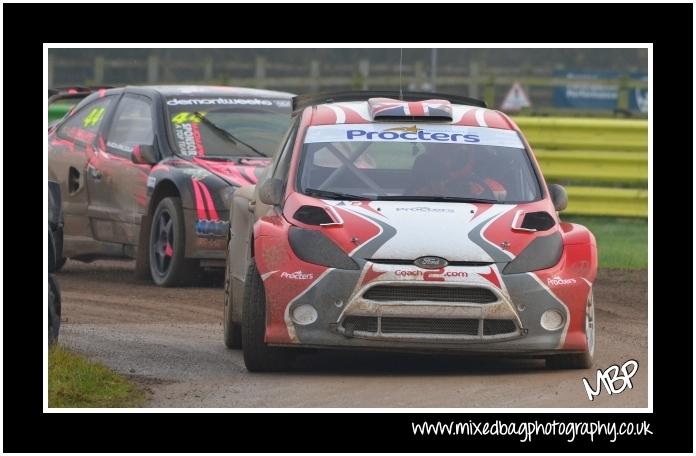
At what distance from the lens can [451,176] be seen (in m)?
9.38

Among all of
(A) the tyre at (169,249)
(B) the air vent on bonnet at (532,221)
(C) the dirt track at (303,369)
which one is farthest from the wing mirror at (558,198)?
(A) the tyre at (169,249)

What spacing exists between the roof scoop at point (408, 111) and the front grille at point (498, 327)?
5.20 feet

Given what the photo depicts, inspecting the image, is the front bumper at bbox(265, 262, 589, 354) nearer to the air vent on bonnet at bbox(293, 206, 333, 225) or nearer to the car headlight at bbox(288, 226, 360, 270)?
the car headlight at bbox(288, 226, 360, 270)

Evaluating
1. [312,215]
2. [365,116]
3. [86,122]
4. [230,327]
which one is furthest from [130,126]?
[312,215]

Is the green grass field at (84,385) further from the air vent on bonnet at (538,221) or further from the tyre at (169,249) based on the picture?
the tyre at (169,249)

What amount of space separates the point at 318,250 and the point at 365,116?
4.54ft

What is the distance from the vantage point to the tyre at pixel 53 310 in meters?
8.88

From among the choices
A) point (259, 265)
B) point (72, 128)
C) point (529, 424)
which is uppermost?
point (72, 128)

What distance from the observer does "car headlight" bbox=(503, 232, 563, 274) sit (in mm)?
8688

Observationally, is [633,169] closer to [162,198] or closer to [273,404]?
[162,198]

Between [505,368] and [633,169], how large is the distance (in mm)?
11023

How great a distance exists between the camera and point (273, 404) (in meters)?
7.86

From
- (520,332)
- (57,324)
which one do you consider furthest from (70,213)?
(520,332)

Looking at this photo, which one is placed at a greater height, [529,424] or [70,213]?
[70,213]
